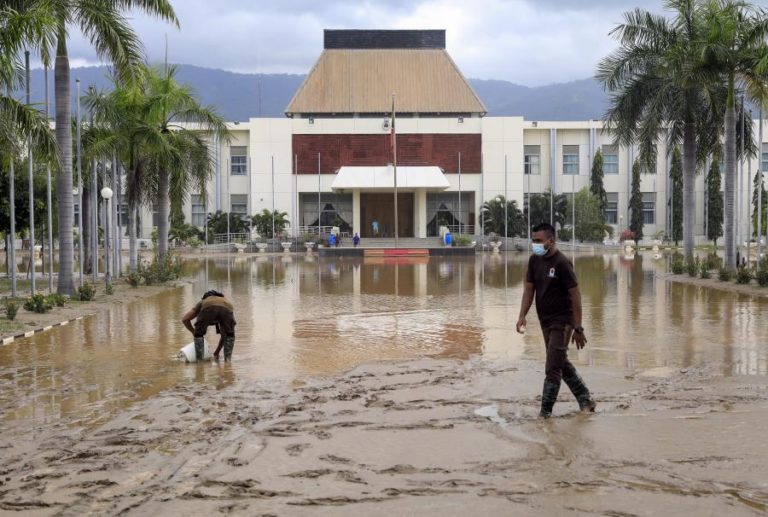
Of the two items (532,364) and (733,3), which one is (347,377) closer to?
(532,364)

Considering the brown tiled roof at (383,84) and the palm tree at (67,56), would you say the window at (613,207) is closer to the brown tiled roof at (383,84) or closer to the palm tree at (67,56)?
the brown tiled roof at (383,84)

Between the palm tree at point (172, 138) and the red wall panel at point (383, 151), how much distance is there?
31943 millimetres

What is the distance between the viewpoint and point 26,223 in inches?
1090

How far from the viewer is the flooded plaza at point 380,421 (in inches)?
226

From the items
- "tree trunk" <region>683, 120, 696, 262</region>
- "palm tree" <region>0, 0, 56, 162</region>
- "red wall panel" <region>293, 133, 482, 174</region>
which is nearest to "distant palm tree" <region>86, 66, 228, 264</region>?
"palm tree" <region>0, 0, 56, 162</region>

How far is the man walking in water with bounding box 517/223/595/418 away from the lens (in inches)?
310

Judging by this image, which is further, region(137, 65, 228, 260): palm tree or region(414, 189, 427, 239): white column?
region(414, 189, 427, 239): white column

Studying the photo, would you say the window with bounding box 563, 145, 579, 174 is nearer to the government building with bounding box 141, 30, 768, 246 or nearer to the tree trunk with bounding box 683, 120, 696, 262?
the government building with bounding box 141, 30, 768, 246

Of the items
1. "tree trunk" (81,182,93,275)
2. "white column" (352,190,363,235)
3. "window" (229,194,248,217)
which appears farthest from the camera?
"window" (229,194,248,217)

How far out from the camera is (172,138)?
29203 millimetres

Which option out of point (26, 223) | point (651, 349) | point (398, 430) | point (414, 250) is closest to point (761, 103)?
point (651, 349)

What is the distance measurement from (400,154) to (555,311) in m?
56.6

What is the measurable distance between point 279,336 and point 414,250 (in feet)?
124

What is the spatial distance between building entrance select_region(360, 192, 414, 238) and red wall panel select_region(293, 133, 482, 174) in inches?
142
